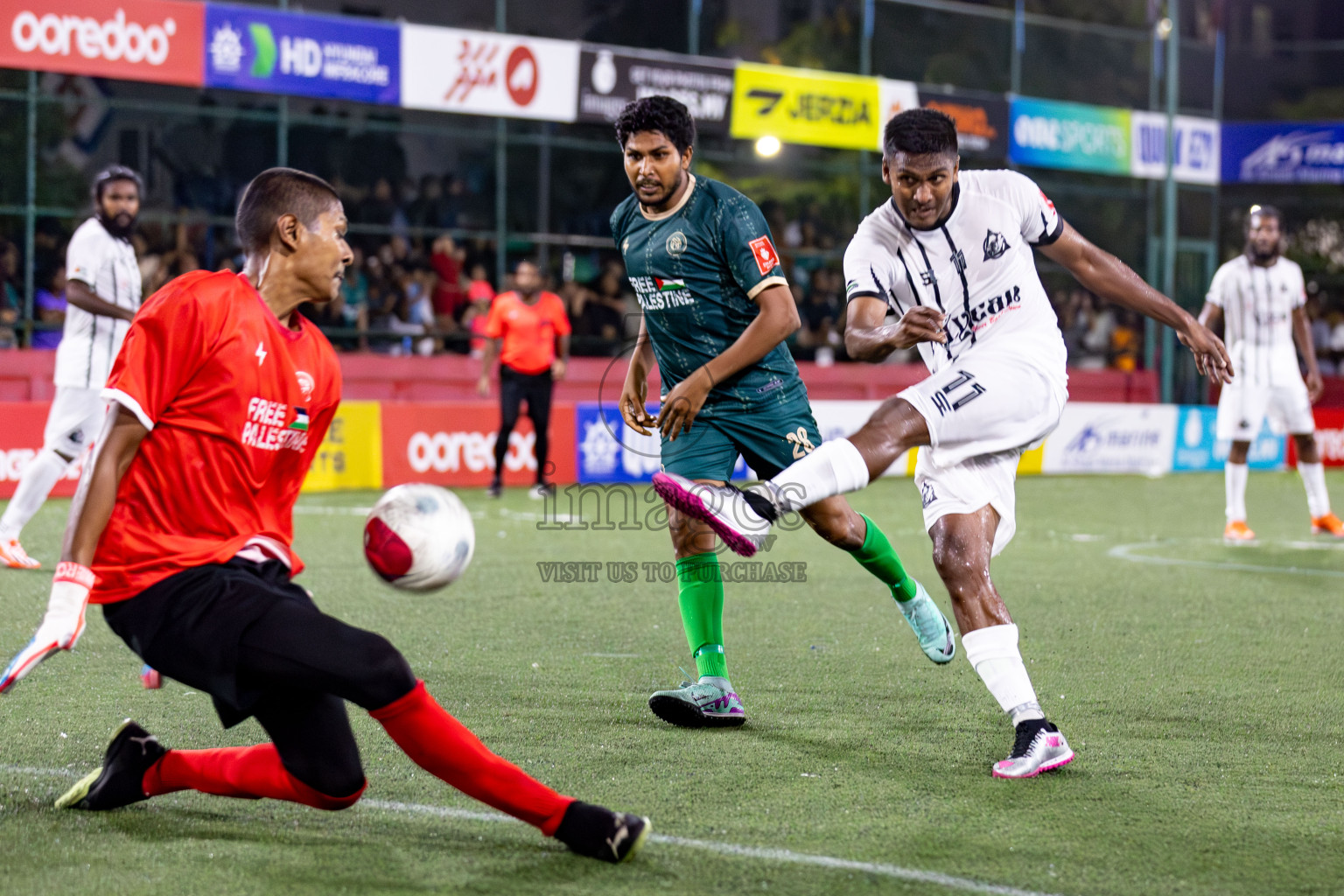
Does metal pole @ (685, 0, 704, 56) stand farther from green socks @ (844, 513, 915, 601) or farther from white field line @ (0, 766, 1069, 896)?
white field line @ (0, 766, 1069, 896)

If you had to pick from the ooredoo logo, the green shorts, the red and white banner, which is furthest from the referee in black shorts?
the green shorts

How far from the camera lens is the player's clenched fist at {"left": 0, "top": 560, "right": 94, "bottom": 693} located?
124 inches

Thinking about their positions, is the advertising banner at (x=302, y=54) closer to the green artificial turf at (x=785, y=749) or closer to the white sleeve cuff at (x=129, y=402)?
the green artificial turf at (x=785, y=749)

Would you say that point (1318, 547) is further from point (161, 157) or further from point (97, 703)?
point (161, 157)

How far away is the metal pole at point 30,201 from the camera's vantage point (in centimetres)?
1733

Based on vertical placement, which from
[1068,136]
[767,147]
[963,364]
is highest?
[1068,136]

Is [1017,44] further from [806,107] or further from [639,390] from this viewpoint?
[639,390]

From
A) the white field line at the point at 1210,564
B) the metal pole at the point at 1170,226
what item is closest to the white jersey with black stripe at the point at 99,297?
the white field line at the point at 1210,564

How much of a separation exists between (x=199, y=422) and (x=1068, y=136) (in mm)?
23080

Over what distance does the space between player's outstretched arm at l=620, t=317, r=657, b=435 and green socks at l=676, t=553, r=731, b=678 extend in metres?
0.51

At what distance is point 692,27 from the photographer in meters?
22.6

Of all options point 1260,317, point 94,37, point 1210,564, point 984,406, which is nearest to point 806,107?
point 94,37

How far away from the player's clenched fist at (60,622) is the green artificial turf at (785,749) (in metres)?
A: 0.57

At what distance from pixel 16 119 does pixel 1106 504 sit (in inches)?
515
